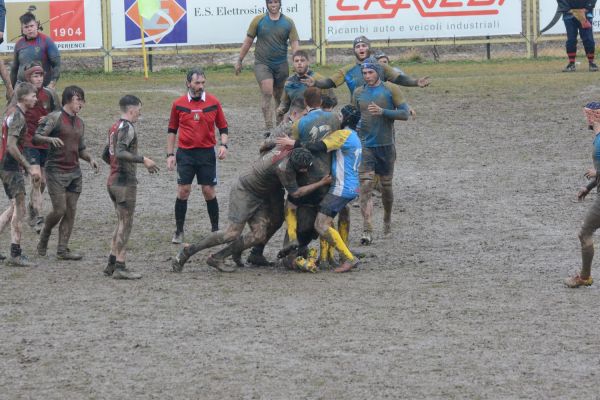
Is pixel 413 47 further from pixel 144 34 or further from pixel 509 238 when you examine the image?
pixel 509 238

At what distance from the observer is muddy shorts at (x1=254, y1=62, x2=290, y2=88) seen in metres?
18.8

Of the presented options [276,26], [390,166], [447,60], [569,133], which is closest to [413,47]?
[447,60]

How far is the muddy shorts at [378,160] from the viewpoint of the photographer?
14.2 meters

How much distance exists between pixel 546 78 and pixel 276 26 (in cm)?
819

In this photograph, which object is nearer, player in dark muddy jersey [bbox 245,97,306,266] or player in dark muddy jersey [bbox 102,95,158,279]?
player in dark muddy jersey [bbox 102,95,158,279]

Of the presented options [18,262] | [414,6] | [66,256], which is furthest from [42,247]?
[414,6]

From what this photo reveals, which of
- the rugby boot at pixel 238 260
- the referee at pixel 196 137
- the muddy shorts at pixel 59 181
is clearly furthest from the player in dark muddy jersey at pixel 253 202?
the muddy shorts at pixel 59 181

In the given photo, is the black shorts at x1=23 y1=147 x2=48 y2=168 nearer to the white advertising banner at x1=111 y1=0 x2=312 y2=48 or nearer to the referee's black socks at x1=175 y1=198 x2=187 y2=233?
the referee's black socks at x1=175 y1=198 x2=187 y2=233

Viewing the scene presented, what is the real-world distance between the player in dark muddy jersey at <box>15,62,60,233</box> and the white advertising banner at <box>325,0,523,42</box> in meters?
14.2

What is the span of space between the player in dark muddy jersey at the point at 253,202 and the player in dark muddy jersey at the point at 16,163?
5.56ft

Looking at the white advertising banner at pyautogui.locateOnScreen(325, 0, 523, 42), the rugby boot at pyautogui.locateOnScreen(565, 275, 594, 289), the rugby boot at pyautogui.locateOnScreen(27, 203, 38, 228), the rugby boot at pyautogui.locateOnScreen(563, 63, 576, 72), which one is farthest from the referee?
the white advertising banner at pyautogui.locateOnScreen(325, 0, 523, 42)

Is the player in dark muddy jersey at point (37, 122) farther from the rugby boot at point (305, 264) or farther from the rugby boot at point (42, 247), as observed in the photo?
the rugby boot at point (305, 264)

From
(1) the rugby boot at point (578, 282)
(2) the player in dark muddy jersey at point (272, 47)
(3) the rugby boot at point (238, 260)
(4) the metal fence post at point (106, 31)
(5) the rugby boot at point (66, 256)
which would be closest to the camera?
(1) the rugby boot at point (578, 282)

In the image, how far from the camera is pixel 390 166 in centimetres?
1434
